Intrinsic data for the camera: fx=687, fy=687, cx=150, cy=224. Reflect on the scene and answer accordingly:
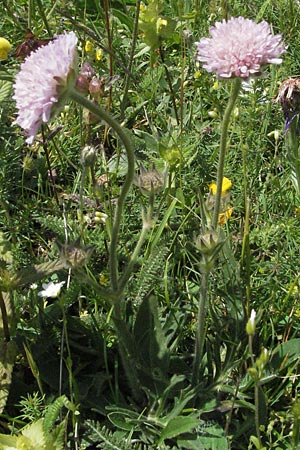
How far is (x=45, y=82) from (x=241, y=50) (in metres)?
0.35

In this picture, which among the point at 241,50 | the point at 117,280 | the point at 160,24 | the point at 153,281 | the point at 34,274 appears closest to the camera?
the point at 241,50

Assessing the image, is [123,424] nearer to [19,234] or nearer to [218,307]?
[218,307]

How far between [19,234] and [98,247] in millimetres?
240

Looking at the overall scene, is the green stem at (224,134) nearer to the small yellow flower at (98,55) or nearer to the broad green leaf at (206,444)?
the broad green leaf at (206,444)

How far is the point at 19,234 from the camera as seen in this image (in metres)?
1.84

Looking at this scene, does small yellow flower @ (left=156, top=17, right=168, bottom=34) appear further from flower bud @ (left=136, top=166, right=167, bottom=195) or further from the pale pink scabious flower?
the pale pink scabious flower

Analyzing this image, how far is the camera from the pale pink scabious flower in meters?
1.02

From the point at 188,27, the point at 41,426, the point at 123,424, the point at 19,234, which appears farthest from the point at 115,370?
the point at 188,27

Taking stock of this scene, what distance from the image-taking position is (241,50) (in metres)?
1.15

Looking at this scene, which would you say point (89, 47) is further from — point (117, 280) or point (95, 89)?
point (117, 280)

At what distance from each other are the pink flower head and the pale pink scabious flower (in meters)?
0.26

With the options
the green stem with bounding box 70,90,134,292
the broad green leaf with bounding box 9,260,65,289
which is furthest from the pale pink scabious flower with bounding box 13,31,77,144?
the broad green leaf with bounding box 9,260,65,289

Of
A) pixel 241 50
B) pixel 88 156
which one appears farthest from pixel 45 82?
pixel 88 156

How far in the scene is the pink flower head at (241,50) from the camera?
3.78 feet
